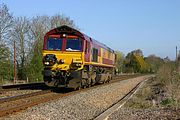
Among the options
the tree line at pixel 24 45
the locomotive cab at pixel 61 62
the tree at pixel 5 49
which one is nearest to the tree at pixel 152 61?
the tree line at pixel 24 45

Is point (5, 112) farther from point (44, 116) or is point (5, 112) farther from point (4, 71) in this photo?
point (4, 71)

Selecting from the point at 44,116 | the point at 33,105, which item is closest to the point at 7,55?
the point at 33,105

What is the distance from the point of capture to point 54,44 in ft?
76.1

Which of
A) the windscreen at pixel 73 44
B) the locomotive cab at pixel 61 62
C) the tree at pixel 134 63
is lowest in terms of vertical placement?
the locomotive cab at pixel 61 62

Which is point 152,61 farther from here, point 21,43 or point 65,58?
point 65,58

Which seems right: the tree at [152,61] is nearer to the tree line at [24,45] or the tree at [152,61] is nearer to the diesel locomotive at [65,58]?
the tree line at [24,45]

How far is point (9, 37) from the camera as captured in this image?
1844 inches

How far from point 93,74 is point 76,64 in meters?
4.86

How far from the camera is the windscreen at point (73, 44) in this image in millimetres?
22873

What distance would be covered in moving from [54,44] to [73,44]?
120 centimetres

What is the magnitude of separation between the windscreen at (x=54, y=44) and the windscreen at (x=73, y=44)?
0.50 meters

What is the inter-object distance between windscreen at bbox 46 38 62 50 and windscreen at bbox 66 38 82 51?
19.8 inches

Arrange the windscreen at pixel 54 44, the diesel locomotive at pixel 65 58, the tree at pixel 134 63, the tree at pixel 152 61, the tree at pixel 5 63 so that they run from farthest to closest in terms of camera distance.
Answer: the tree at pixel 152 61 → the tree at pixel 134 63 → the tree at pixel 5 63 → the windscreen at pixel 54 44 → the diesel locomotive at pixel 65 58

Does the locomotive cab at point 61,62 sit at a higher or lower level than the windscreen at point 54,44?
lower
